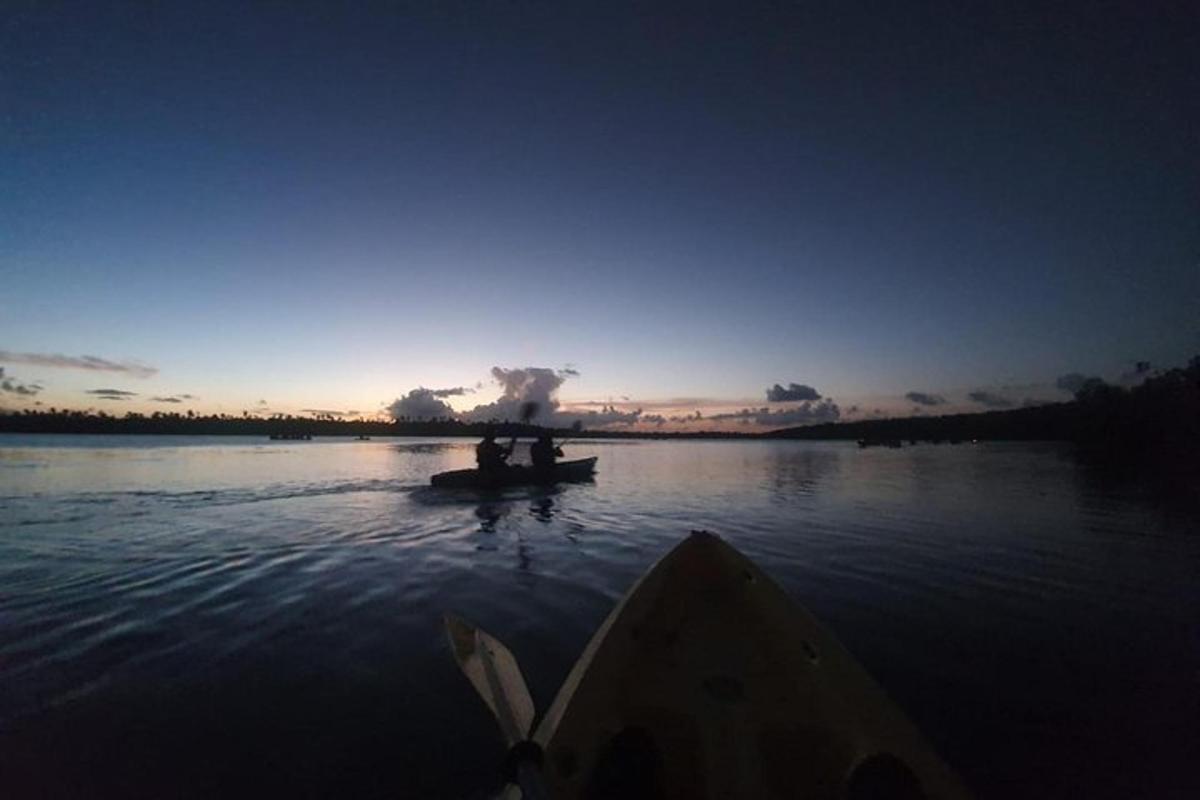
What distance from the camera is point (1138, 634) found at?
7309 mm

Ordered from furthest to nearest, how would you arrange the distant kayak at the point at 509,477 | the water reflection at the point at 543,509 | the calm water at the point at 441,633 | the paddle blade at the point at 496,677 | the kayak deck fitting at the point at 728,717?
1. the distant kayak at the point at 509,477
2. the water reflection at the point at 543,509
3. the calm water at the point at 441,633
4. the paddle blade at the point at 496,677
5. the kayak deck fitting at the point at 728,717

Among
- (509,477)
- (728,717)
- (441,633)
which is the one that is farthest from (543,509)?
(728,717)

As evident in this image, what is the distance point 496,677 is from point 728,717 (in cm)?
212

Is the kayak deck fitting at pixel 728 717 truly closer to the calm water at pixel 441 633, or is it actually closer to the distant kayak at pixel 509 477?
the calm water at pixel 441 633

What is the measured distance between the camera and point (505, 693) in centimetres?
442

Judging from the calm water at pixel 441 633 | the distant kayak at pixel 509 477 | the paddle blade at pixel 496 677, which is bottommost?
the calm water at pixel 441 633

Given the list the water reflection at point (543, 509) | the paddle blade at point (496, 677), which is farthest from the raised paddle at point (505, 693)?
the water reflection at point (543, 509)

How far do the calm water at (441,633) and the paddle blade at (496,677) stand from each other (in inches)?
21.5

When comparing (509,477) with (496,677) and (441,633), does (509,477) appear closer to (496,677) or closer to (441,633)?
(441,633)

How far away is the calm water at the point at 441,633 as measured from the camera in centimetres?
435

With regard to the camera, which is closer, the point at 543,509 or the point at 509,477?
the point at 543,509

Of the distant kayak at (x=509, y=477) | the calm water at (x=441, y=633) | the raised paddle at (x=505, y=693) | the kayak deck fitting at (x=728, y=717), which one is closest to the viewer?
the raised paddle at (x=505, y=693)

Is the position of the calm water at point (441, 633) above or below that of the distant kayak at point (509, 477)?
below

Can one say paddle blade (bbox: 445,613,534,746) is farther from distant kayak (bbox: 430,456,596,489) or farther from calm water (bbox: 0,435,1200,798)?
distant kayak (bbox: 430,456,596,489)
